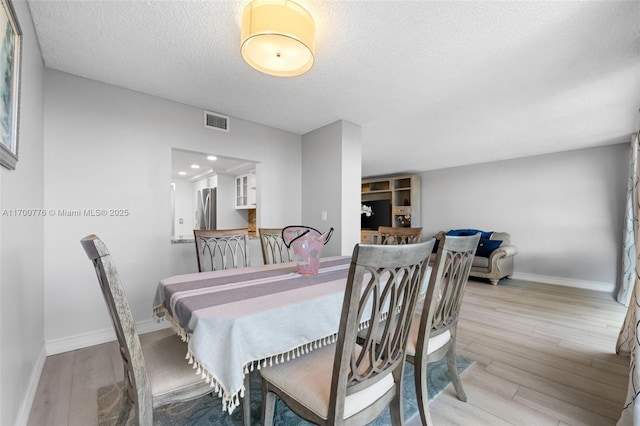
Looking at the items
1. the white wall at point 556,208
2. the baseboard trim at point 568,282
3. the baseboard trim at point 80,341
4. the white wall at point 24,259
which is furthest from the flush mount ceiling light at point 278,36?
the baseboard trim at point 568,282

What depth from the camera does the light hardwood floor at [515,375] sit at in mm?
1547

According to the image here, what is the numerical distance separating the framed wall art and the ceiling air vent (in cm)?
165

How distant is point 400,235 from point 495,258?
2.92m

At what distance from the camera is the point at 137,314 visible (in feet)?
8.49

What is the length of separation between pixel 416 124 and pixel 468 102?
0.71 m

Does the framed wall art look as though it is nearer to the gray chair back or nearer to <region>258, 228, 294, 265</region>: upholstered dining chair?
the gray chair back

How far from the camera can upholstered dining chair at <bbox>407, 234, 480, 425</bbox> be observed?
1.26 m

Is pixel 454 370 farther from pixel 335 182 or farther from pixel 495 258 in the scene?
pixel 495 258

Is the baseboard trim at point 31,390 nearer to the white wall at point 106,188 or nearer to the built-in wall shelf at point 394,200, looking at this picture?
the white wall at point 106,188

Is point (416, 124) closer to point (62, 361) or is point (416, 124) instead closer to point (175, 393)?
point (175, 393)

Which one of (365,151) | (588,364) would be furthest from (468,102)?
(588,364)

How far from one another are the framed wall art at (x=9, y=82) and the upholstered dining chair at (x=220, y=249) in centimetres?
100

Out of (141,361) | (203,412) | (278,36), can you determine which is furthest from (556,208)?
(141,361)

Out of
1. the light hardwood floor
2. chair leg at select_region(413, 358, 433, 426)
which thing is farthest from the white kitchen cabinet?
chair leg at select_region(413, 358, 433, 426)
